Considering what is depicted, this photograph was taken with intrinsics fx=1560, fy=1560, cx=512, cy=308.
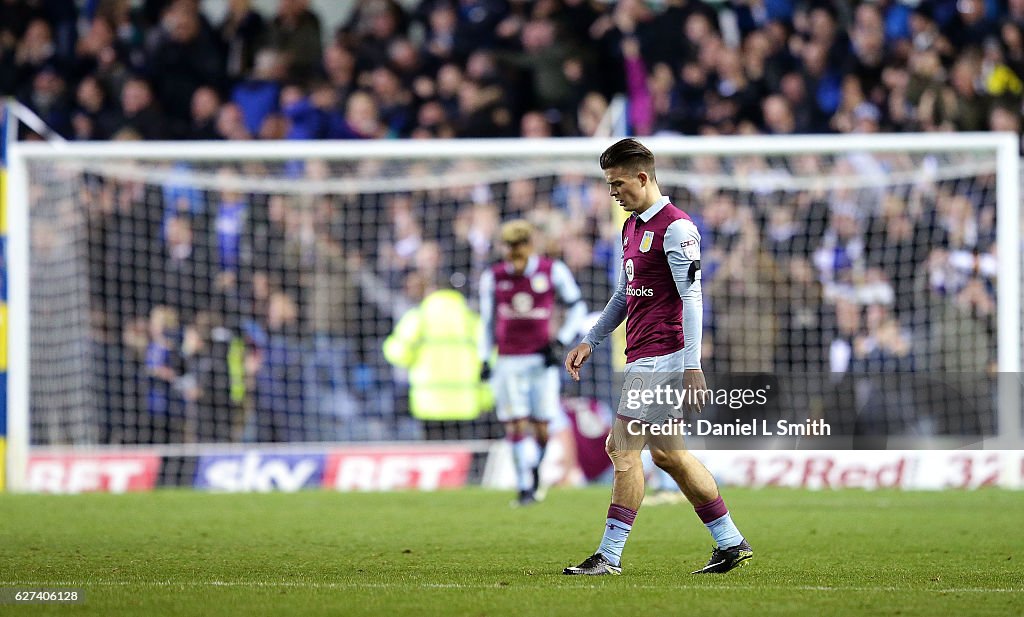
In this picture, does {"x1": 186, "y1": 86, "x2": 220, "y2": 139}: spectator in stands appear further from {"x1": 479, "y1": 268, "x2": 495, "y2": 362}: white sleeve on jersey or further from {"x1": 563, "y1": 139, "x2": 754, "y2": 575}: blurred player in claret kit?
{"x1": 563, "y1": 139, "x2": 754, "y2": 575}: blurred player in claret kit

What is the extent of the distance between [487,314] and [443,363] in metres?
2.97

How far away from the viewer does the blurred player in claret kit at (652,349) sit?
682 cm

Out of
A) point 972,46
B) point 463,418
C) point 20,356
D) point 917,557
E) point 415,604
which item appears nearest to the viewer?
point 415,604

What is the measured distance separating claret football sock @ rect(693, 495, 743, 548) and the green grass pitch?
17cm

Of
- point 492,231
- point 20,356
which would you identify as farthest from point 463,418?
point 20,356

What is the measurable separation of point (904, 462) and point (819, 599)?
29.0 feet

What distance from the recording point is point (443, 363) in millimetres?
15609

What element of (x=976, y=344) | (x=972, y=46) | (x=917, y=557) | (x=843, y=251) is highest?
(x=972, y=46)

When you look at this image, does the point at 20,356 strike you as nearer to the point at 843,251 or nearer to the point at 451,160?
the point at 451,160

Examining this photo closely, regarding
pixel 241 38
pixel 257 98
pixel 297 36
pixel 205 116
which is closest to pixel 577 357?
pixel 205 116

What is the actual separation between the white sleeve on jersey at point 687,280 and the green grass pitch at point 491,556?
1017 millimetres

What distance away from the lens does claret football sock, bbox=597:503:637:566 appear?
6910 millimetres

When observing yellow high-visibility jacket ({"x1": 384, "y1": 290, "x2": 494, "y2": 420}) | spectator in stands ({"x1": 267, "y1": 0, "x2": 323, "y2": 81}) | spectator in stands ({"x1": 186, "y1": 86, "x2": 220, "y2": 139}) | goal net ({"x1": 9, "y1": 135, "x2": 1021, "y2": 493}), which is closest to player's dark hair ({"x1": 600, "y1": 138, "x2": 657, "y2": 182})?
goal net ({"x1": 9, "y1": 135, "x2": 1021, "y2": 493})

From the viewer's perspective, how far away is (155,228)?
53.8 feet
